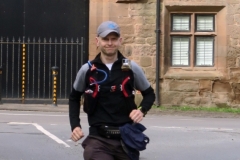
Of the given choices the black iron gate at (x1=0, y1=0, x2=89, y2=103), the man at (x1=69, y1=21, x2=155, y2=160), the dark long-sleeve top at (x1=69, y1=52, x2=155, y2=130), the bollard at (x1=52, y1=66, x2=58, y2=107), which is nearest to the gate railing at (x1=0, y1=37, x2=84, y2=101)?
the black iron gate at (x1=0, y1=0, x2=89, y2=103)

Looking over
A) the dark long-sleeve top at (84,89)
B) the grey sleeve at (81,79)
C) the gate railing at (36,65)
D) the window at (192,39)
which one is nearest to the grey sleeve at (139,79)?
the dark long-sleeve top at (84,89)

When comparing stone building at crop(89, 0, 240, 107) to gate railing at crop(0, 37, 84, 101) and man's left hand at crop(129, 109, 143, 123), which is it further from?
man's left hand at crop(129, 109, 143, 123)

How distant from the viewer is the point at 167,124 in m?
14.5

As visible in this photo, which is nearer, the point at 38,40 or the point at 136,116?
the point at 136,116

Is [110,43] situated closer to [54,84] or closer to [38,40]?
[54,84]

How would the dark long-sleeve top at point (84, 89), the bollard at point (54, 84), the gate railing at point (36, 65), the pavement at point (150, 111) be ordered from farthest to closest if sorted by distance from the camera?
the gate railing at point (36, 65) → the bollard at point (54, 84) → the pavement at point (150, 111) → the dark long-sleeve top at point (84, 89)

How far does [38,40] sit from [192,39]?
4.50 metres

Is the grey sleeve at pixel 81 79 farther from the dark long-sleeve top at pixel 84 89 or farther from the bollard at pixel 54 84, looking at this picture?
the bollard at pixel 54 84

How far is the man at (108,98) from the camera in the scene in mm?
4969

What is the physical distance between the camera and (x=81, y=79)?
5.13 metres

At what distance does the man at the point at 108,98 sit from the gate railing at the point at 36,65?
14367mm

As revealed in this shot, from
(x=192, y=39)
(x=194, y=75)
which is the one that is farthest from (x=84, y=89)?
(x=192, y=39)

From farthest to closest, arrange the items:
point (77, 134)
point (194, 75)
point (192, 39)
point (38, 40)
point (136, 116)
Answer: point (38, 40) < point (192, 39) < point (194, 75) < point (77, 134) < point (136, 116)

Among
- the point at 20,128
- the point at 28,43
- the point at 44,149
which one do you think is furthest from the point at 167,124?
the point at 28,43
